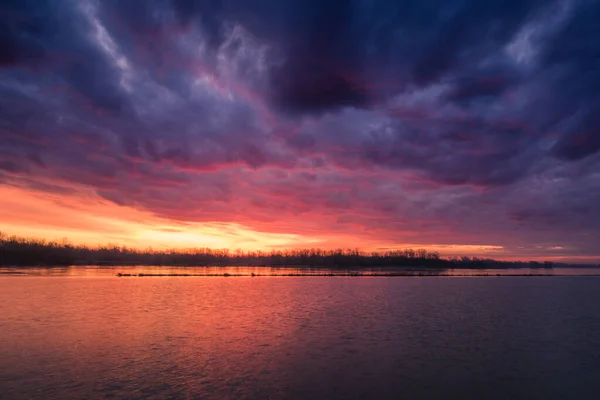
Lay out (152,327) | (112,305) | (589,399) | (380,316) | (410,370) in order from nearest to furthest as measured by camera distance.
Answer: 1. (589,399)
2. (410,370)
3. (152,327)
4. (380,316)
5. (112,305)

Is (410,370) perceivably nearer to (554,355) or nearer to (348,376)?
(348,376)

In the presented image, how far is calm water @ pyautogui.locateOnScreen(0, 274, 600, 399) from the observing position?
687 inches

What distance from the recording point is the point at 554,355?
24.2 m

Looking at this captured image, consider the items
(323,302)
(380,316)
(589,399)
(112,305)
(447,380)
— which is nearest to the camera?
(589,399)

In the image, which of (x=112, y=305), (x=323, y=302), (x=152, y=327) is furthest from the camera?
(x=323, y=302)

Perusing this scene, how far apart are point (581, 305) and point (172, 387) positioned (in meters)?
53.7

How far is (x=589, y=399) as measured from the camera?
16.7 meters

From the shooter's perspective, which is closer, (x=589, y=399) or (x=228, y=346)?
(x=589, y=399)

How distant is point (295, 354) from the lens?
2362cm

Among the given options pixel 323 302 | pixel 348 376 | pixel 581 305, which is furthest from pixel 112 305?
pixel 581 305

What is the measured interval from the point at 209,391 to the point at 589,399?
15.5 metres

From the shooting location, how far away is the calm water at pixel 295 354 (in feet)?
57.2

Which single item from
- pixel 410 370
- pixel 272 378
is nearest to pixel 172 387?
pixel 272 378

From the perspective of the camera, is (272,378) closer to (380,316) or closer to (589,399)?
(589,399)
